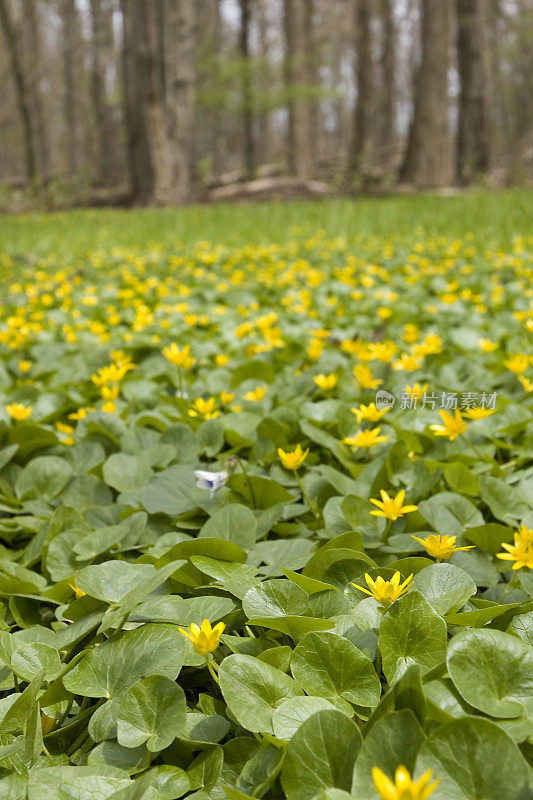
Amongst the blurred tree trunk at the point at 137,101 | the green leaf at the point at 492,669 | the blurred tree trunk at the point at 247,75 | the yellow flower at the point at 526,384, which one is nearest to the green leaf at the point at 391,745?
the green leaf at the point at 492,669

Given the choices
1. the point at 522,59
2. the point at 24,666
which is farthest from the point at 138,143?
the point at 522,59

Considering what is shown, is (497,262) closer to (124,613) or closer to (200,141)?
(124,613)

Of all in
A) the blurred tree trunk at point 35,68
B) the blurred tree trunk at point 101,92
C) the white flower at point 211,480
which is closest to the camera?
the white flower at point 211,480

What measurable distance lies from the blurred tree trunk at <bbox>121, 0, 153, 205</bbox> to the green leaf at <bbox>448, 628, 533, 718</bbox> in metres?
12.7

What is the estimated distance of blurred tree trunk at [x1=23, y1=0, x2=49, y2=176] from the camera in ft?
57.0

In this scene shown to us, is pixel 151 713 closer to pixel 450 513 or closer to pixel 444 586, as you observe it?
pixel 444 586

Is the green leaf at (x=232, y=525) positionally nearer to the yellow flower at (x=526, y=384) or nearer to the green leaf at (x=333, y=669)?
the green leaf at (x=333, y=669)

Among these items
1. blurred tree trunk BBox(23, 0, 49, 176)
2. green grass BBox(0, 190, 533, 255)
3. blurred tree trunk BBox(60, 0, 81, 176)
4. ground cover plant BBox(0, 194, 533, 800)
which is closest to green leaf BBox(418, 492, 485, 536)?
ground cover plant BBox(0, 194, 533, 800)

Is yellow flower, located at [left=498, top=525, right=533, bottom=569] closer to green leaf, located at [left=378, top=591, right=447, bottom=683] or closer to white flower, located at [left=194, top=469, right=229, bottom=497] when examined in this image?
green leaf, located at [left=378, top=591, right=447, bottom=683]

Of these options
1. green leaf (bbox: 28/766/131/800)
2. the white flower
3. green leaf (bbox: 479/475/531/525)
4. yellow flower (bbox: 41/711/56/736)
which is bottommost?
yellow flower (bbox: 41/711/56/736)

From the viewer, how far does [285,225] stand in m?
8.20

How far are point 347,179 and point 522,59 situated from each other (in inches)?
568

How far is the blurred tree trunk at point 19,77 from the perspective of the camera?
15.4 m
